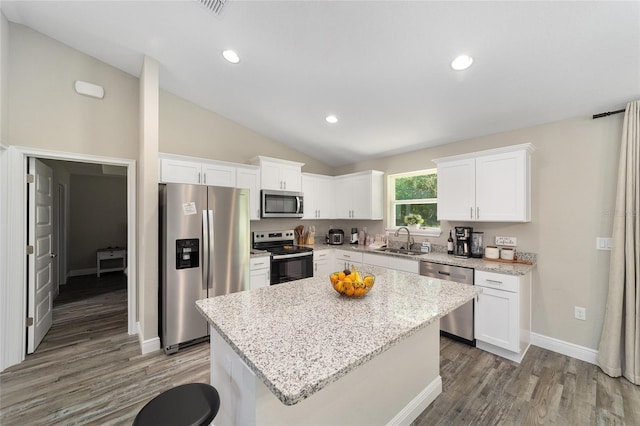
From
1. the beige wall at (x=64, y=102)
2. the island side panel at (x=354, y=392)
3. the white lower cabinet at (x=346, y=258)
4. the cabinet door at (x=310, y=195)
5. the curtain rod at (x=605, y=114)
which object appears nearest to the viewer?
the island side panel at (x=354, y=392)

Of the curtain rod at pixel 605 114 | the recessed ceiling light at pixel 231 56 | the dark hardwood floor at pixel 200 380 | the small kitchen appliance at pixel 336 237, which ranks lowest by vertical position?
the dark hardwood floor at pixel 200 380

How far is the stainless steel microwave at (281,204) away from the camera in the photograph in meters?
3.79

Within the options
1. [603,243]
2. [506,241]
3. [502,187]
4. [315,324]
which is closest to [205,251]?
[315,324]

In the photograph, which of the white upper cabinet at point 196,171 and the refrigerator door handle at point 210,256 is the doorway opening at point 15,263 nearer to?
the white upper cabinet at point 196,171

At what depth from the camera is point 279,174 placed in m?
3.98

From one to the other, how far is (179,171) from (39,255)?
1.68m

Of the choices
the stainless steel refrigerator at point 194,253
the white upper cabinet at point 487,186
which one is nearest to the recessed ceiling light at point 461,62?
the white upper cabinet at point 487,186

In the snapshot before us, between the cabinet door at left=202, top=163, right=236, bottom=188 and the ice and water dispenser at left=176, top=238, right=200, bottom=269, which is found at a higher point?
the cabinet door at left=202, top=163, right=236, bottom=188

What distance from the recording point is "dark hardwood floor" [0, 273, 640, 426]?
6.00 feet

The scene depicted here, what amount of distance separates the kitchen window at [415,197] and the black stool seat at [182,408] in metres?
3.30

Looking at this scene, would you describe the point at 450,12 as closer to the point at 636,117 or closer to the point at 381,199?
the point at 636,117

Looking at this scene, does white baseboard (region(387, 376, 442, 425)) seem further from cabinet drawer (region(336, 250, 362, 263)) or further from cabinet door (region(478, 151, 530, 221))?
cabinet drawer (region(336, 250, 362, 263))

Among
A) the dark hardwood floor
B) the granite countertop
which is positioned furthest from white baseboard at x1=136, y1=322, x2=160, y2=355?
the granite countertop

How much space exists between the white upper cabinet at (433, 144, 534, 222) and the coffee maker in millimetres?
202
